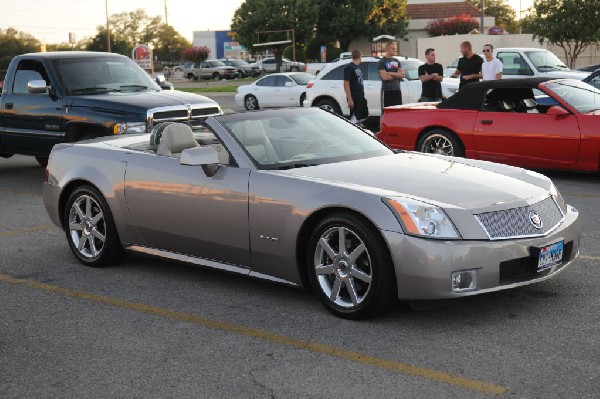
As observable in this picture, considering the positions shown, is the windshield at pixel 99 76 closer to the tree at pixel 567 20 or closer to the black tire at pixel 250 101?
the black tire at pixel 250 101

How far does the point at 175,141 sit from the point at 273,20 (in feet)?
219

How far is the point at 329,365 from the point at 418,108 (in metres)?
8.36

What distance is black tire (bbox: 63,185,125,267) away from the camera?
748 cm

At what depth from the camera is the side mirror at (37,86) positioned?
42.0 feet

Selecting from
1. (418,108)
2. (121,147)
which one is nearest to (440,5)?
(418,108)

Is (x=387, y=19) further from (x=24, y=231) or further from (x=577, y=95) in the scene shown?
(x=24, y=231)

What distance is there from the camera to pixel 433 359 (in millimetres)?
5008

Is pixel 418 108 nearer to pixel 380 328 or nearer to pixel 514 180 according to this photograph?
pixel 514 180

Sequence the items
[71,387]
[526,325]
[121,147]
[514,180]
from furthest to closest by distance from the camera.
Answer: [121,147] < [514,180] < [526,325] < [71,387]

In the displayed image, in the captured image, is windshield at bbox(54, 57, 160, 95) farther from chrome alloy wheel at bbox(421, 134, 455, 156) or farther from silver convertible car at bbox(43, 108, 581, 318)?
silver convertible car at bbox(43, 108, 581, 318)

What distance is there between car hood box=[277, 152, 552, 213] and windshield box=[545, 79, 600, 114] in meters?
5.27

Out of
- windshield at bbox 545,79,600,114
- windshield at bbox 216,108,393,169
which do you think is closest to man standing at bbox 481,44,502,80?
windshield at bbox 545,79,600,114

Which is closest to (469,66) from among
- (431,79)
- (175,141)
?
(431,79)

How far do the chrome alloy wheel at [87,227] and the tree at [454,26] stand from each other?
64.0 m
